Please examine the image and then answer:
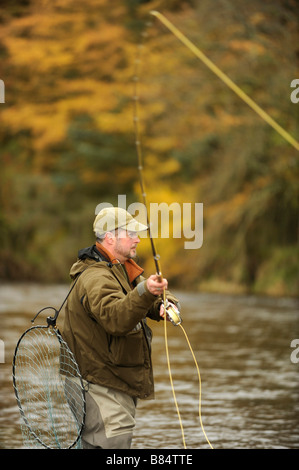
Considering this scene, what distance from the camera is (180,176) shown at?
23.7m

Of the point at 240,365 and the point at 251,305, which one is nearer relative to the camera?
the point at 240,365

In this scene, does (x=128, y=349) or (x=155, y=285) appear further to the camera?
(x=128, y=349)

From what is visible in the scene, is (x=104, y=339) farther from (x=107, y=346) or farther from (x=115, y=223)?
(x=115, y=223)

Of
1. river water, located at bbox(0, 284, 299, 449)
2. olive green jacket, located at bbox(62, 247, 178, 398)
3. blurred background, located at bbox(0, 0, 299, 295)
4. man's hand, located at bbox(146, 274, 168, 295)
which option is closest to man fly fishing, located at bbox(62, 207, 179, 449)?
olive green jacket, located at bbox(62, 247, 178, 398)

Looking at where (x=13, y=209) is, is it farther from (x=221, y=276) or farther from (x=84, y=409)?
(x=84, y=409)

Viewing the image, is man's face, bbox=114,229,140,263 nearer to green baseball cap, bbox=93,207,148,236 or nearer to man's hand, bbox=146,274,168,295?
green baseball cap, bbox=93,207,148,236

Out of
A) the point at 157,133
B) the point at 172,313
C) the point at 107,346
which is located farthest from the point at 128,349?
the point at 157,133

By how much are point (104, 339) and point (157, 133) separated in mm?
19218

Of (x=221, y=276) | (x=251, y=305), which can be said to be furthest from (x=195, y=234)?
(x=251, y=305)

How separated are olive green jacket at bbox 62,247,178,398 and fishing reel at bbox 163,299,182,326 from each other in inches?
4.0

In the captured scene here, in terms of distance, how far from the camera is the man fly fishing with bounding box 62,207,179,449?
3.93m

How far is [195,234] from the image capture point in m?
21.4

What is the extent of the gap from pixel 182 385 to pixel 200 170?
1504cm

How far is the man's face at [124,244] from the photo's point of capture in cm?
409
